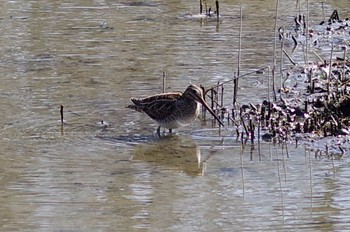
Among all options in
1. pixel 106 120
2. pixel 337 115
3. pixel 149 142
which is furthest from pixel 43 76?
pixel 337 115

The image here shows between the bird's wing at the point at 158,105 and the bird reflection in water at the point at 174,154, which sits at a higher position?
the bird's wing at the point at 158,105

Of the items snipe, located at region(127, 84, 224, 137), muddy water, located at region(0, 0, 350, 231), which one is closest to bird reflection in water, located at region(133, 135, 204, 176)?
muddy water, located at region(0, 0, 350, 231)

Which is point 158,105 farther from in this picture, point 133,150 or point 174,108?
point 133,150

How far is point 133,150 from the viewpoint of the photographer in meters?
8.96

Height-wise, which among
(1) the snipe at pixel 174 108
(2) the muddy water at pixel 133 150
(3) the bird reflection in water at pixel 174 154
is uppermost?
(1) the snipe at pixel 174 108

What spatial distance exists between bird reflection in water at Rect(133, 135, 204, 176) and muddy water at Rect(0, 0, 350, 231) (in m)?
0.02

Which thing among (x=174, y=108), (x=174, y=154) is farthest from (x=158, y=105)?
(x=174, y=154)

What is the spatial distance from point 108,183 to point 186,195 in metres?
0.67

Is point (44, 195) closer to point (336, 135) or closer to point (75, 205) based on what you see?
point (75, 205)

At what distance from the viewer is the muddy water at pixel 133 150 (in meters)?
7.19

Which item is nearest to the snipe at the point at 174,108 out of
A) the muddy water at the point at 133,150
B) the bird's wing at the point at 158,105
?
the bird's wing at the point at 158,105

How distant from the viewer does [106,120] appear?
9953 mm

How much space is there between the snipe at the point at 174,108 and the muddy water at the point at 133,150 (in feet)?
0.49

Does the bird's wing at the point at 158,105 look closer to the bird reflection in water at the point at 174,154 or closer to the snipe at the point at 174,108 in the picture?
the snipe at the point at 174,108
